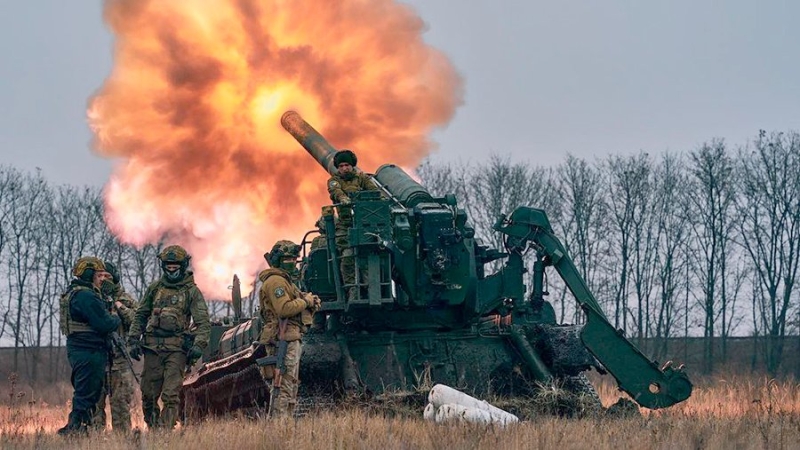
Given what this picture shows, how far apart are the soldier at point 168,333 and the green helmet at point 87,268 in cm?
87

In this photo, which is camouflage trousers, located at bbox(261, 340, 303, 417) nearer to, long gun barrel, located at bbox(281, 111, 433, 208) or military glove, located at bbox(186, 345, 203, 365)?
military glove, located at bbox(186, 345, 203, 365)

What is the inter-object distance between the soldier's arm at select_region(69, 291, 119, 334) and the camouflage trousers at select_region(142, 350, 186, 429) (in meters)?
0.96

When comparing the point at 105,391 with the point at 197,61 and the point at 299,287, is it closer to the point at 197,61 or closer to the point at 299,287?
the point at 299,287

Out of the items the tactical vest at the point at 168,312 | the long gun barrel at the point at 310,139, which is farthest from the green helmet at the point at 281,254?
the long gun barrel at the point at 310,139

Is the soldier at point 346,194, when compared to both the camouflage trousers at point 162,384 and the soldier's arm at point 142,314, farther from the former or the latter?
the soldier's arm at point 142,314

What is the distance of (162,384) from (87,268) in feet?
6.17

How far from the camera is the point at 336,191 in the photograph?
1895 centimetres

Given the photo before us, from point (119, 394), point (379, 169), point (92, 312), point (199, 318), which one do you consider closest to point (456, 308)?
point (379, 169)

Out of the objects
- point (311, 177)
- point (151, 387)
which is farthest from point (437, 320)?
point (311, 177)

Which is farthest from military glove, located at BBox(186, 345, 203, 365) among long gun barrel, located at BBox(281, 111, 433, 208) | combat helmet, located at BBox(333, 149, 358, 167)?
combat helmet, located at BBox(333, 149, 358, 167)

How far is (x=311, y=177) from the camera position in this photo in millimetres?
27109

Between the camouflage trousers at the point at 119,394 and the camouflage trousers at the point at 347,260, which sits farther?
the camouflage trousers at the point at 347,260

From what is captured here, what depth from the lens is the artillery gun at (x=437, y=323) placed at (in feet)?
59.0

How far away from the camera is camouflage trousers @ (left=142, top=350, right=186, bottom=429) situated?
1722cm
